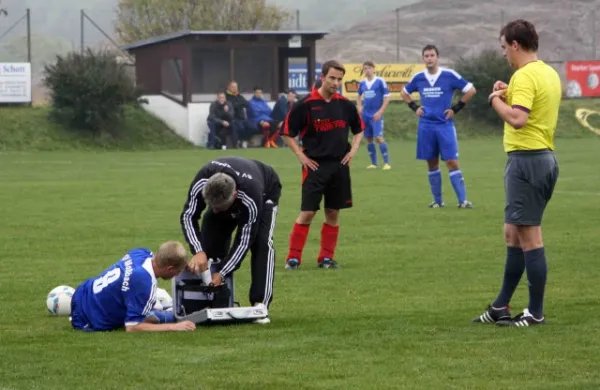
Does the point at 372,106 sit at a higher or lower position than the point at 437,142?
higher

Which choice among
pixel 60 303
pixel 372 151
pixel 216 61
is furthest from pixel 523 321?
pixel 216 61

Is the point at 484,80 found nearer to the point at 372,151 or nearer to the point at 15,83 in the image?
the point at 15,83

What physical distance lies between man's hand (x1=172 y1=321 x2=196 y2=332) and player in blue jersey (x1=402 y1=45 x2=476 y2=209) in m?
10.2

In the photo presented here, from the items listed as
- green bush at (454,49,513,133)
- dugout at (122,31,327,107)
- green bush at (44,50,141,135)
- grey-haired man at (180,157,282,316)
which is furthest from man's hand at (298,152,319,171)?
green bush at (454,49,513,133)

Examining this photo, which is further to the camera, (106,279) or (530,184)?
(106,279)

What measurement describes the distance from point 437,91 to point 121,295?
11103 mm

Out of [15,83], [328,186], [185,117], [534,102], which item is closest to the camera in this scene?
[534,102]

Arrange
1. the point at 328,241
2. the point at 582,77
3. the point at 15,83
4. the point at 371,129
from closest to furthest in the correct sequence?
1. the point at 328,241
2. the point at 371,129
3. the point at 15,83
4. the point at 582,77

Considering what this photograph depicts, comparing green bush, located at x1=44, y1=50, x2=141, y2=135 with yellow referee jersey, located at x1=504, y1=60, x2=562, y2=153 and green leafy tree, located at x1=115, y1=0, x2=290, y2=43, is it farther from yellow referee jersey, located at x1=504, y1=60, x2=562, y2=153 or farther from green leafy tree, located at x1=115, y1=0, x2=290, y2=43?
yellow referee jersey, located at x1=504, y1=60, x2=562, y2=153

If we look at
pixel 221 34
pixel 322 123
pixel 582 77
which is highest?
pixel 221 34

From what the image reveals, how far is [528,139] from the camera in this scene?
27.3ft

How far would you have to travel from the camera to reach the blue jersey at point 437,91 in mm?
18797

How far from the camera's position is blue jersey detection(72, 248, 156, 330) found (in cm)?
839

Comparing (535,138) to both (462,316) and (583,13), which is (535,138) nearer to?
(462,316)
